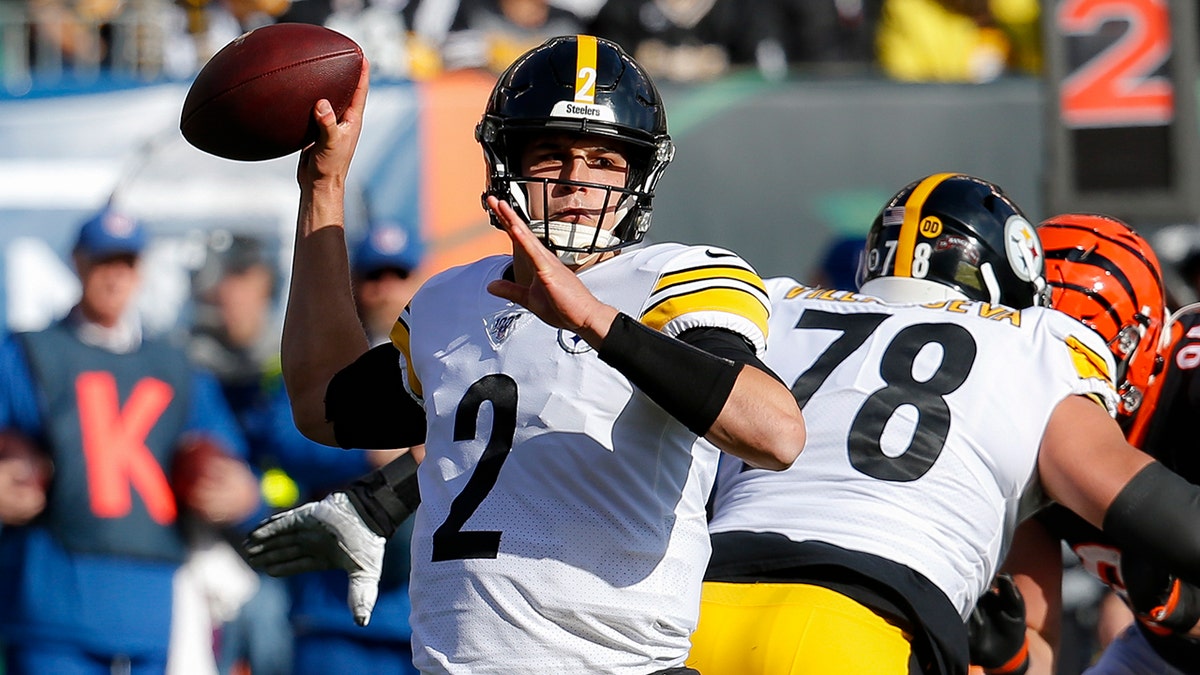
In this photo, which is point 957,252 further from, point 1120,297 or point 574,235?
point 574,235

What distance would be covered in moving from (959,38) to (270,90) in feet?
20.7

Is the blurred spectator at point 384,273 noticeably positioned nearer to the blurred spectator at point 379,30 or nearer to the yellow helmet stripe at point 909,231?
the blurred spectator at point 379,30

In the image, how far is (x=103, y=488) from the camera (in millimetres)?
5723

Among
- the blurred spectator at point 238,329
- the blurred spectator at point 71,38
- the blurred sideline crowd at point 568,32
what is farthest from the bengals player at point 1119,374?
the blurred spectator at point 71,38

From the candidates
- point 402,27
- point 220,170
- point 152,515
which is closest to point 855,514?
point 152,515

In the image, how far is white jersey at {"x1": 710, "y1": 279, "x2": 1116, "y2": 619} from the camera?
329cm

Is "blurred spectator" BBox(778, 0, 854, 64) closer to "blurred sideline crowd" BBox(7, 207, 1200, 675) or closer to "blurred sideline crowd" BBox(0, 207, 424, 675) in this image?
"blurred sideline crowd" BBox(7, 207, 1200, 675)

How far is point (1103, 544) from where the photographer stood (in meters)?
3.97

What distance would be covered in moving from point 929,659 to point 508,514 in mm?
967

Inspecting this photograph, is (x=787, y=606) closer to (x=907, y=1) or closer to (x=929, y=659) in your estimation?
(x=929, y=659)

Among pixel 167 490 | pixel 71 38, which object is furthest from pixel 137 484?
pixel 71 38

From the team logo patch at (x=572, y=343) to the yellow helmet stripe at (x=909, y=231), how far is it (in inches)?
49.7

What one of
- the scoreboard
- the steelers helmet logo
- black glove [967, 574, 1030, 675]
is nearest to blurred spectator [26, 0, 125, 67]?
the scoreboard

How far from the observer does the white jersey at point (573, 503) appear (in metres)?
2.69
